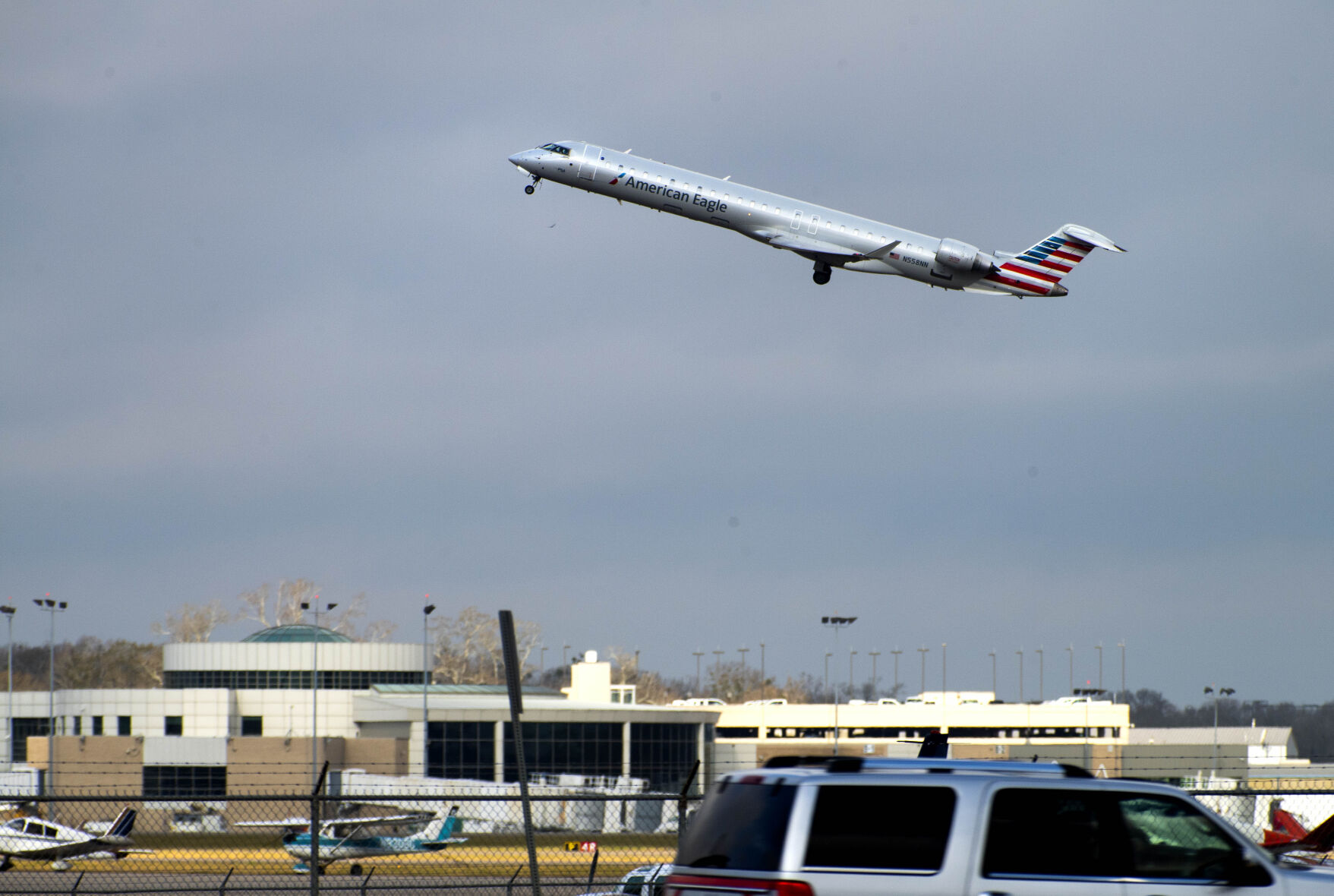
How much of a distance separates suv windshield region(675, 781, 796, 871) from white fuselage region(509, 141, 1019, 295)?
38.5 metres

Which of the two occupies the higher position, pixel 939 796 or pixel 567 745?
pixel 939 796

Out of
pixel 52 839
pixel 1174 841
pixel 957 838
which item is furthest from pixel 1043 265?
pixel 957 838

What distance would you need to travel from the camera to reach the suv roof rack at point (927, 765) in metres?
9.46

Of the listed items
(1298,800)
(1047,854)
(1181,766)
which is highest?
(1047,854)

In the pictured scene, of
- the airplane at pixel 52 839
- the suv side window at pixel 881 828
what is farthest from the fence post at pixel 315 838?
the airplane at pixel 52 839

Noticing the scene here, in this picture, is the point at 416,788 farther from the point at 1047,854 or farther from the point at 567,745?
the point at 1047,854

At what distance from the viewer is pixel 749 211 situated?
4750 centimetres

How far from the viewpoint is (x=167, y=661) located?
91500 mm

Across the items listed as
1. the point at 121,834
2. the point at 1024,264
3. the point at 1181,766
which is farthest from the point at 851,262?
the point at 1181,766

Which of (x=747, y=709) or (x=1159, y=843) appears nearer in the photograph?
(x=1159, y=843)

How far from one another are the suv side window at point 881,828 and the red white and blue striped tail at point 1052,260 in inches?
1736

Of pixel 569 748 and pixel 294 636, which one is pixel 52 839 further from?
pixel 294 636

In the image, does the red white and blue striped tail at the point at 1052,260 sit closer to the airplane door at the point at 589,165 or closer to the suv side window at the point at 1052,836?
the airplane door at the point at 589,165

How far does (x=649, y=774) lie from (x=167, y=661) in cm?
2973
